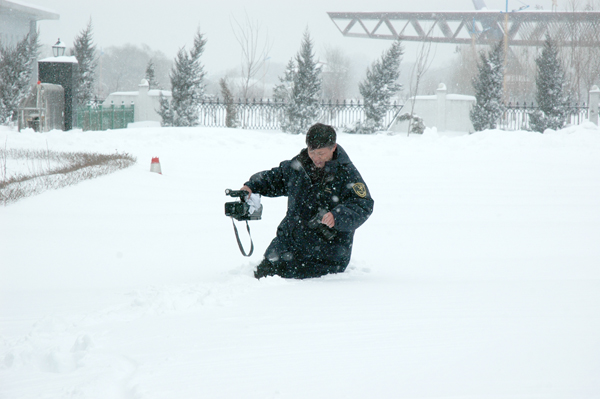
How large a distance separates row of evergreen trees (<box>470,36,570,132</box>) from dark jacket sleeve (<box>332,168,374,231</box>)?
2011cm

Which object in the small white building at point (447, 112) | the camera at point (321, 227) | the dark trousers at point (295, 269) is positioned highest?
the small white building at point (447, 112)

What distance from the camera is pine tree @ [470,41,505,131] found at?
2148 cm

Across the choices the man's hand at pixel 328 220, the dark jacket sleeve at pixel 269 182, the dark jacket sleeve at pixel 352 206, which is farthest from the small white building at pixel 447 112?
the man's hand at pixel 328 220

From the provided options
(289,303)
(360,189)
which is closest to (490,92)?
(360,189)

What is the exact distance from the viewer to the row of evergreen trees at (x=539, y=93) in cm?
2152

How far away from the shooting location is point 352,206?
325 centimetres

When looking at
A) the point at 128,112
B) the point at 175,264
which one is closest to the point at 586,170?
the point at 175,264

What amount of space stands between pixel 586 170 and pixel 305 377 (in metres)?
11.5

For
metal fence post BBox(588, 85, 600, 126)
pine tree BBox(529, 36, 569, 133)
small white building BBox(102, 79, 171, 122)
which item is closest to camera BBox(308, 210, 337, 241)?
pine tree BBox(529, 36, 569, 133)

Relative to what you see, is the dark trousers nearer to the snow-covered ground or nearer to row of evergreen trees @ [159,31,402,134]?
the snow-covered ground

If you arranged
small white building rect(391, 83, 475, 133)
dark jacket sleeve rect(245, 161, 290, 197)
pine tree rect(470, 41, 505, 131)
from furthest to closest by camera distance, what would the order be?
small white building rect(391, 83, 475, 133)
pine tree rect(470, 41, 505, 131)
dark jacket sleeve rect(245, 161, 290, 197)

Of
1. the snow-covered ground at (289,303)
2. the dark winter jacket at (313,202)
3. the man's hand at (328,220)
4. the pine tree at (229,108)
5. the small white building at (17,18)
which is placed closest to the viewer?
the snow-covered ground at (289,303)

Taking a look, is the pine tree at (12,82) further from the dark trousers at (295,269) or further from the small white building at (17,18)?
the dark trousers at (295,269)

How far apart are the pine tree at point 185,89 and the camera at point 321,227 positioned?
1942cm
